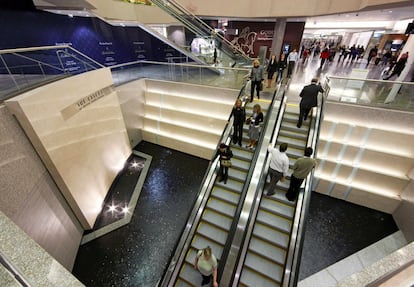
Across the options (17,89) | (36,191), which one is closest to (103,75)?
(17,89)

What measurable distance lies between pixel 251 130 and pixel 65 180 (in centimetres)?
503

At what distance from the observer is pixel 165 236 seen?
5566 millimetres

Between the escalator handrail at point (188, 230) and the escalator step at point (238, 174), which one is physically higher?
the escalator step at point (238, 174)

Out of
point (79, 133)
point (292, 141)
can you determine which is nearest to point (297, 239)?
point (292, 141)

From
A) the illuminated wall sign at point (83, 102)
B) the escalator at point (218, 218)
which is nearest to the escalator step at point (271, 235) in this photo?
the escalator at point (218, 218)

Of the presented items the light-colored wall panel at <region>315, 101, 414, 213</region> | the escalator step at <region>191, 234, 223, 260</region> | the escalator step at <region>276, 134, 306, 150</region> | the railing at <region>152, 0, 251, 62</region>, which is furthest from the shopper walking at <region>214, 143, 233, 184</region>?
the railing at <region>152, 0, 251, 62</region>

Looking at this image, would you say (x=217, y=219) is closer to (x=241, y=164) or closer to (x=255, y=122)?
(x=241, y=164)

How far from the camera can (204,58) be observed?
1044 cm

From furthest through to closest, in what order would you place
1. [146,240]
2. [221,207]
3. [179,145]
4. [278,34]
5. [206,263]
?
[278,34], [179,145], [146,240], [221,207], [206,263]

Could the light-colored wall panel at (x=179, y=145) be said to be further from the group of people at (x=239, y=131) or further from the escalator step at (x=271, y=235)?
the escalator step at (x=271, y=235)

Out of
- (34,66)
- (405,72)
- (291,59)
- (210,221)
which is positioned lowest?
(210,221)

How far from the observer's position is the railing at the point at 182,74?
26.8ft

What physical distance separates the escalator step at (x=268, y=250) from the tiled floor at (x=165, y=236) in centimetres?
123

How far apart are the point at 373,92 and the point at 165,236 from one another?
806cm
